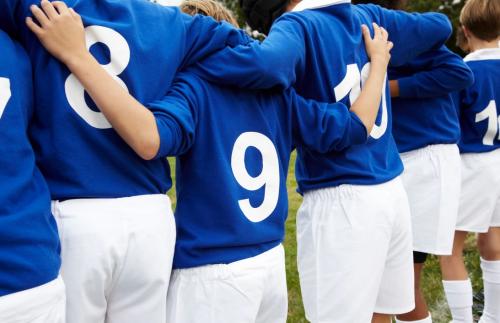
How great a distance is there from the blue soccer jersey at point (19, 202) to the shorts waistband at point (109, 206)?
9cm

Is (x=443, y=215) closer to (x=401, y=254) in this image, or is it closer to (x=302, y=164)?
(x=401, y=254)

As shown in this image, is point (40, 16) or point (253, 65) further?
point (253, 65)

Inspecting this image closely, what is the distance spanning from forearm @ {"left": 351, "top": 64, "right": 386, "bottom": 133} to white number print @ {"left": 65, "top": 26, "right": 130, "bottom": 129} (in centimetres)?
89

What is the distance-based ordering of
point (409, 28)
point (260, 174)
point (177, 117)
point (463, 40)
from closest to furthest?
point (177, 117), point (260, 174), point (409, 28), point (463, 40)

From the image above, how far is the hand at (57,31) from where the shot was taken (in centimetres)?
161

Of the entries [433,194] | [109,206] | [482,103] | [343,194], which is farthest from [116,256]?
[482,103]

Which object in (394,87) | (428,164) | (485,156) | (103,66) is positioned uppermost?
(103,66)

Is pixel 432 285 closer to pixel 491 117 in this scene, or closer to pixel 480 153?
pixel 480 153

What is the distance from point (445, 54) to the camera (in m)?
2.83

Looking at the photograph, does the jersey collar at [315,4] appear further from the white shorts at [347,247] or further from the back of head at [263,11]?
the white shorts at [347,247]

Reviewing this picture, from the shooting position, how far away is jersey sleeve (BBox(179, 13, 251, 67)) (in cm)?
190

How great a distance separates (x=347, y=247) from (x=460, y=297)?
4.15 ft

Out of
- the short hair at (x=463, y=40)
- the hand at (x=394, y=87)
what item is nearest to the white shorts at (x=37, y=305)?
the hand at (x=394, y=87)

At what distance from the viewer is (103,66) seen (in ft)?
5.56
